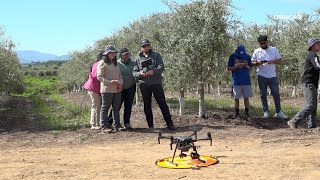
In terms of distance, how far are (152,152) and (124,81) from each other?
128 inches

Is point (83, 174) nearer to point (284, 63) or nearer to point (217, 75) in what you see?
point (217, 75)

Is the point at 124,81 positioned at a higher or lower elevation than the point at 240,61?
lower

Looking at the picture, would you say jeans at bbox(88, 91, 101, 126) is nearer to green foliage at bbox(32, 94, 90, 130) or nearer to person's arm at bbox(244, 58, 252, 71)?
green foliage at bbox(32, 94, 90, 130)

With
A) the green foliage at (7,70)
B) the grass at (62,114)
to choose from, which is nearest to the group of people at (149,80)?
the grass at (62,114)

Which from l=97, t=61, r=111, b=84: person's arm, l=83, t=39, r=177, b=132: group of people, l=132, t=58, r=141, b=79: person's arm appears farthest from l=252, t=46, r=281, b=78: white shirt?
l=97, t=61, r=111, b=84: person's arm

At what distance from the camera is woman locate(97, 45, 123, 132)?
9.93m

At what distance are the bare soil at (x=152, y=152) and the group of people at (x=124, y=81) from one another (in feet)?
1.48

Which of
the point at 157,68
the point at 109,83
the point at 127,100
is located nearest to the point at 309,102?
the point at 157,68

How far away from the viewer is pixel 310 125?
959 cm

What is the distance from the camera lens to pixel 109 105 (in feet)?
33.5

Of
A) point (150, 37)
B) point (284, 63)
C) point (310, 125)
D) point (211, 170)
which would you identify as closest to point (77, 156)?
point (211, 170)

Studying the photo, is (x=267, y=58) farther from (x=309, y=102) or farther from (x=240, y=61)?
(x=309, y=102)

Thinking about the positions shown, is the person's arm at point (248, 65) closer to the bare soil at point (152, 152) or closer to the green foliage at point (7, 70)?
the bare soil at point (152, 152)

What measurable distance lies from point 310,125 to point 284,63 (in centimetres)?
2218
